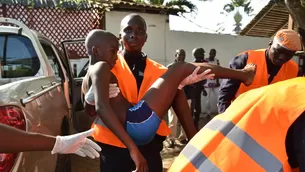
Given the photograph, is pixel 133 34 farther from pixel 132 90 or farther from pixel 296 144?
pixel 296 144

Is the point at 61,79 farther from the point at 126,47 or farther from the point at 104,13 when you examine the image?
the point at 104,13

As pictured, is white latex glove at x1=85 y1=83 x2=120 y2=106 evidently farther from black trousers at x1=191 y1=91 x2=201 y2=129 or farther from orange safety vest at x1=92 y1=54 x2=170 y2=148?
black trousers at x1=191 y1=91 x2=201 y2=129

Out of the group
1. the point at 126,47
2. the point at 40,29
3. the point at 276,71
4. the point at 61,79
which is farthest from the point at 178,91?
the point at 40,29

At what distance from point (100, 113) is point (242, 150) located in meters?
0.92

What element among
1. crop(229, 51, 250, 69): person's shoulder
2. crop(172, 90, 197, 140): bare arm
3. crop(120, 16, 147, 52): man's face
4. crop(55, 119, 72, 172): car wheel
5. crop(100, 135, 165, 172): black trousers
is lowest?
crop(55, 119, 72, 172): car wheel

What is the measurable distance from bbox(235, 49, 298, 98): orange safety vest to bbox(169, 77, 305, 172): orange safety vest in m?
1.16

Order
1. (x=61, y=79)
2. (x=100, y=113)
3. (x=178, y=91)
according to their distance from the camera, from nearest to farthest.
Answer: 1. (x=100, y=113)
2. (x=178, y=91)
3. (x=61, y=79)

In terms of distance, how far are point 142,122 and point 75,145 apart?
0.46 meters

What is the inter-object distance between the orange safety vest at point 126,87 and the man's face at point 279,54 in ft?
2.75

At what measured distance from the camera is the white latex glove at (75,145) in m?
1.63

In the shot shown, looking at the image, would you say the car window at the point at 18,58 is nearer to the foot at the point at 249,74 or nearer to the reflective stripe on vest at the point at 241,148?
the foot at the point at 249,74

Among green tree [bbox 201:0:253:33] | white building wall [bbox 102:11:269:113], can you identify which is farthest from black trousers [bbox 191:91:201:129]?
green tree [bbox 201:0:253:33]

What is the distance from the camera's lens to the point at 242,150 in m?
1.29

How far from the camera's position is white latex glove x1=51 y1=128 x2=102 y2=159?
1629 millimetres
